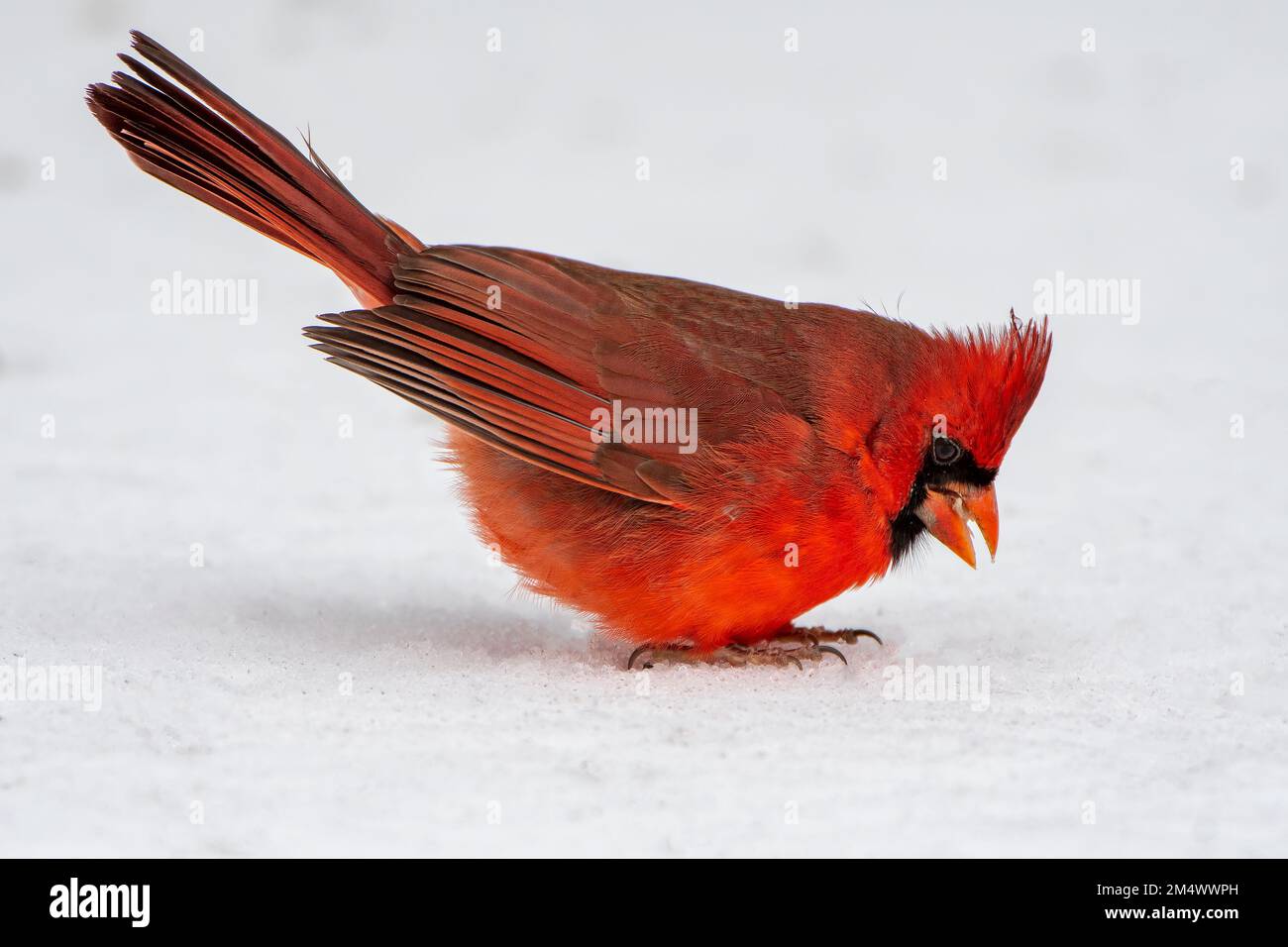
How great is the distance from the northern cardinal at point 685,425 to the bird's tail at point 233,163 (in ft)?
0.05

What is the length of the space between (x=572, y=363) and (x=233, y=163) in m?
1.15

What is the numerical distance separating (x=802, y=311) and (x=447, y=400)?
41.4 inches

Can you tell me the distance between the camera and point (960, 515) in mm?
4469

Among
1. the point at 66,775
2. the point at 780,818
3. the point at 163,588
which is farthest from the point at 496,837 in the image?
the point at 163,588

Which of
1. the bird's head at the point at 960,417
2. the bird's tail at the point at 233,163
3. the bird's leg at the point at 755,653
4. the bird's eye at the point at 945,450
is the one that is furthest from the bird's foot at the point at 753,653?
the bird's tail at the point at 233,163

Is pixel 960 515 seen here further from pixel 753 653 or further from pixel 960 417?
pixel 753 653

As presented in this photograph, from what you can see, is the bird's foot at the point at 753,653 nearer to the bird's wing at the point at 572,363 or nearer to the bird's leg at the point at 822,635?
the bird's leg at the point at 822,635

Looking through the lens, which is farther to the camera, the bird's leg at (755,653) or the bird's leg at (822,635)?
the bird's leg at (822,635)

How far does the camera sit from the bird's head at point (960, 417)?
4.31 metres

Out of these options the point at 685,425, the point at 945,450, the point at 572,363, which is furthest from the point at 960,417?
the point at 572,363

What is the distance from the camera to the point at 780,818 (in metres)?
3.53

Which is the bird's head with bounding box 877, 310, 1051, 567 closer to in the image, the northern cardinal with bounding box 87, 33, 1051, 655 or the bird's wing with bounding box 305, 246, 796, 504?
the northern cardinal with bounding box 87, 33, 1051, 655

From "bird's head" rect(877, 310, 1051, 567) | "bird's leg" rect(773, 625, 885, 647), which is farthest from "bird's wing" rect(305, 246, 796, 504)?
"bird's leg" rect(773, 625, 885, 647)

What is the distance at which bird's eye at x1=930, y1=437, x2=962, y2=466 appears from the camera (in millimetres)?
4367
